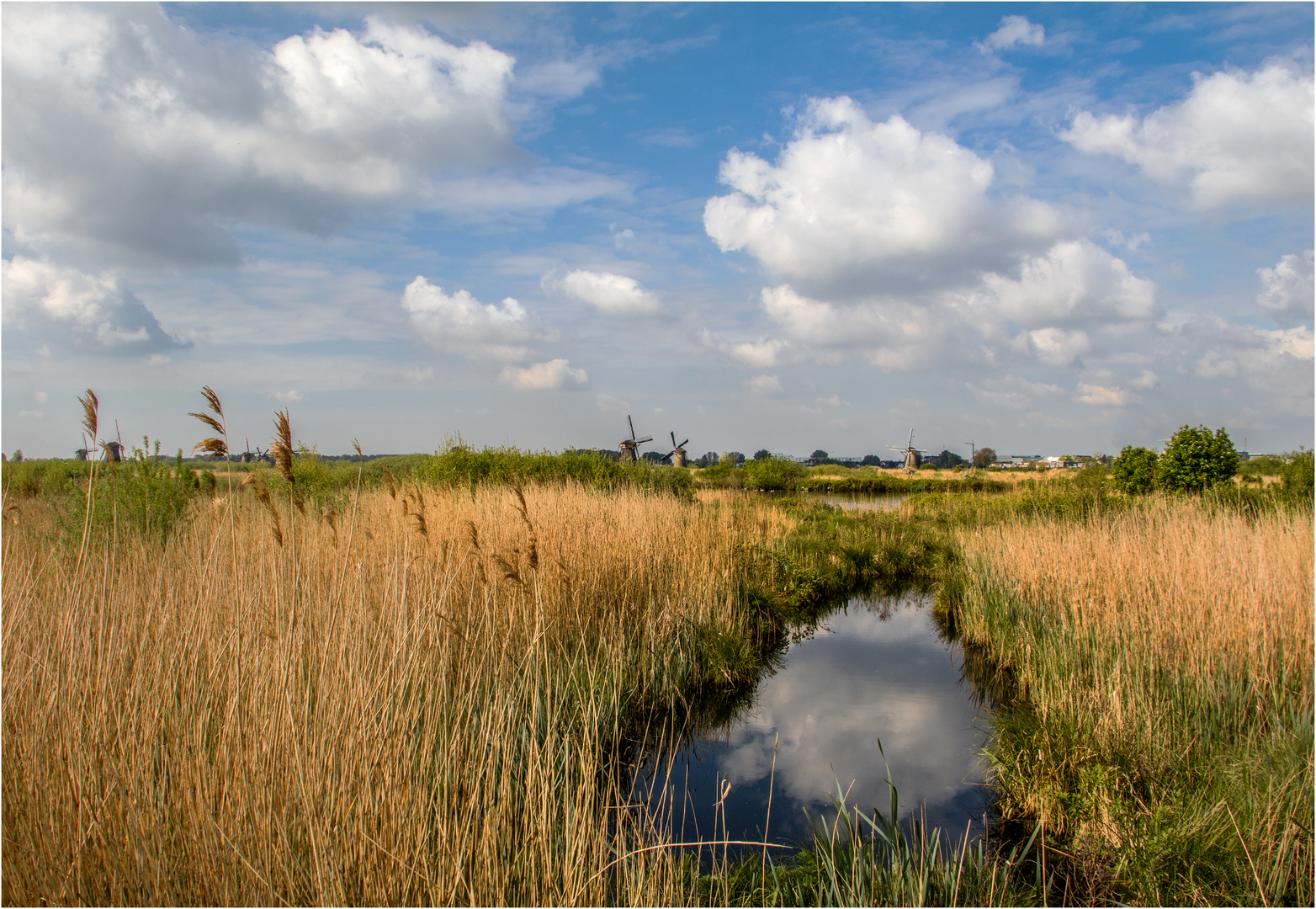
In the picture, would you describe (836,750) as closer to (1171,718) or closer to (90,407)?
(1171,718)

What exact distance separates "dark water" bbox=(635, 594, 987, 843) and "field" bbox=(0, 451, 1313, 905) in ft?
1.18

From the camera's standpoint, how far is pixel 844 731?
20.9 feet

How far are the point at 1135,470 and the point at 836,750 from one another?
47.8ft

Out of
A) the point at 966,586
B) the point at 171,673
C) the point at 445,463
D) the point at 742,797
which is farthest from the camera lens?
the point at 445,463

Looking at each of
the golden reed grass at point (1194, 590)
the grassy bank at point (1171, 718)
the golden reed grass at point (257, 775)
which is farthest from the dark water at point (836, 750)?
the golden reed grass at point (1194, 590)

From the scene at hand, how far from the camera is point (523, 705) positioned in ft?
14.0

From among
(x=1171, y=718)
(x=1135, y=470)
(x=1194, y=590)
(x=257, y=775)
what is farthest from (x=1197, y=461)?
(x=257, y=775)

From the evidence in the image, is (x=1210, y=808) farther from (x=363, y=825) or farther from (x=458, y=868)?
(x=363, y=825)

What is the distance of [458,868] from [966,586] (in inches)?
389

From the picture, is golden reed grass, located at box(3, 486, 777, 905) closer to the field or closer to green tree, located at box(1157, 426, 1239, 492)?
the field

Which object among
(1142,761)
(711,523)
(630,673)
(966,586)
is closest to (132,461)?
(630,673)

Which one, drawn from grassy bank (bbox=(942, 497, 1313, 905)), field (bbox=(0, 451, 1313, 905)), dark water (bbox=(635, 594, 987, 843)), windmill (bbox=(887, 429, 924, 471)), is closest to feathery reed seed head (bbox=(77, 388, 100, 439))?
field (bbox=(0, 451, 1313, 905))

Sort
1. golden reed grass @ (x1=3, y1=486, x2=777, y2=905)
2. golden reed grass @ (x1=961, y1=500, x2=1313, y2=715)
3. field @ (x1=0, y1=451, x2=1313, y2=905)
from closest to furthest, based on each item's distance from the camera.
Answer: golden reed grass @ (x1=3, y1=486, x2=777, y2=905) < field @ (x1=0, y1=451, x2=1313, y2=905) < golden reed grass @ (x1=961, y1=500, x2=1313, y2=715)

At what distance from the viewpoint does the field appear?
7.39 ft
